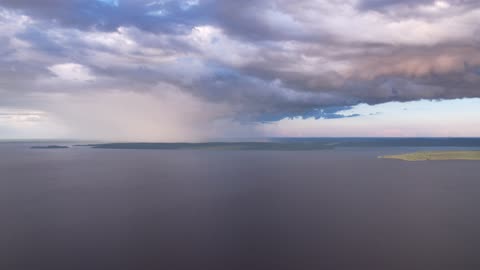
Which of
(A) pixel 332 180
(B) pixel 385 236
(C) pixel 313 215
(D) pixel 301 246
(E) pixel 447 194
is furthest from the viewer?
(A) pixel 332 180

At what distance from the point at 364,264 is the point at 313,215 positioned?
18.7 meters

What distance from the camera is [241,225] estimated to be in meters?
48.1

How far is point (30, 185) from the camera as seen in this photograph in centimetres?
8619

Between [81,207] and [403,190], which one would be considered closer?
[81,207]

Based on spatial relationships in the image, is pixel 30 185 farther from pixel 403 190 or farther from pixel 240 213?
pixel 403 190

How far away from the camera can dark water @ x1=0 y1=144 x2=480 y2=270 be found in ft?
120

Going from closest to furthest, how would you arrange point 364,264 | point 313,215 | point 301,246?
point 364,264 → point 301,246 → point 313,215

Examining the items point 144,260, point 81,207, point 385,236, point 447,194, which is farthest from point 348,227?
point 81,207

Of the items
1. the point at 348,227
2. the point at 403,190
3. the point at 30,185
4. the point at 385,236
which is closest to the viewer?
the point at 385,236

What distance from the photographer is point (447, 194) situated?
239 feet

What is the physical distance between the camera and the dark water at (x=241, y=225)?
36656 mm

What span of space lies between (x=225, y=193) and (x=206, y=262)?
37.2m

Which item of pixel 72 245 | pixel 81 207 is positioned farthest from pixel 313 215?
pixel 81 207

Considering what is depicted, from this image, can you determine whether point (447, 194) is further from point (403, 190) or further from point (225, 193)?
point (225, 193)
